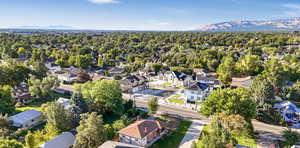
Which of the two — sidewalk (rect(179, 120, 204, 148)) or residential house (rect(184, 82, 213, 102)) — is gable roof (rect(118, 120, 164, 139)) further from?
residential house (rect(184, 82, 213, 102))

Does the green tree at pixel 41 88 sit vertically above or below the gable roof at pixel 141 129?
above

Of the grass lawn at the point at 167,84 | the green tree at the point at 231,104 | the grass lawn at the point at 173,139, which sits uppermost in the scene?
the green tree at the point at 231,104

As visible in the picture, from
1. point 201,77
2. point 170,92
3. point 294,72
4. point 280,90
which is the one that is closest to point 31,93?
point 170,92

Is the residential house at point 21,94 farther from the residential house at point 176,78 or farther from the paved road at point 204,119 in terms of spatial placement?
the residential house at point 176,78

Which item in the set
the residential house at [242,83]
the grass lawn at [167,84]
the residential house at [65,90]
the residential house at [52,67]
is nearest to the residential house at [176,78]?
the grass lawn at [167,84]

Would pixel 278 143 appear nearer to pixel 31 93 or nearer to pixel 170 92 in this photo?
pixel 170 92

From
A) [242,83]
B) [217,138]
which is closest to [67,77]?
[242,83]

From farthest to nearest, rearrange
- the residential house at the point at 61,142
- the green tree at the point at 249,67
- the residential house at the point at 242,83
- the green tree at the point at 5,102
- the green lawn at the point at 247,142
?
the green tree at the point at 249,67 < the residential house at the point at 242,83 < the green tree at the point at 5,102 < the green lawn at the point at 247,142 < the residential house at the point at 61,142
